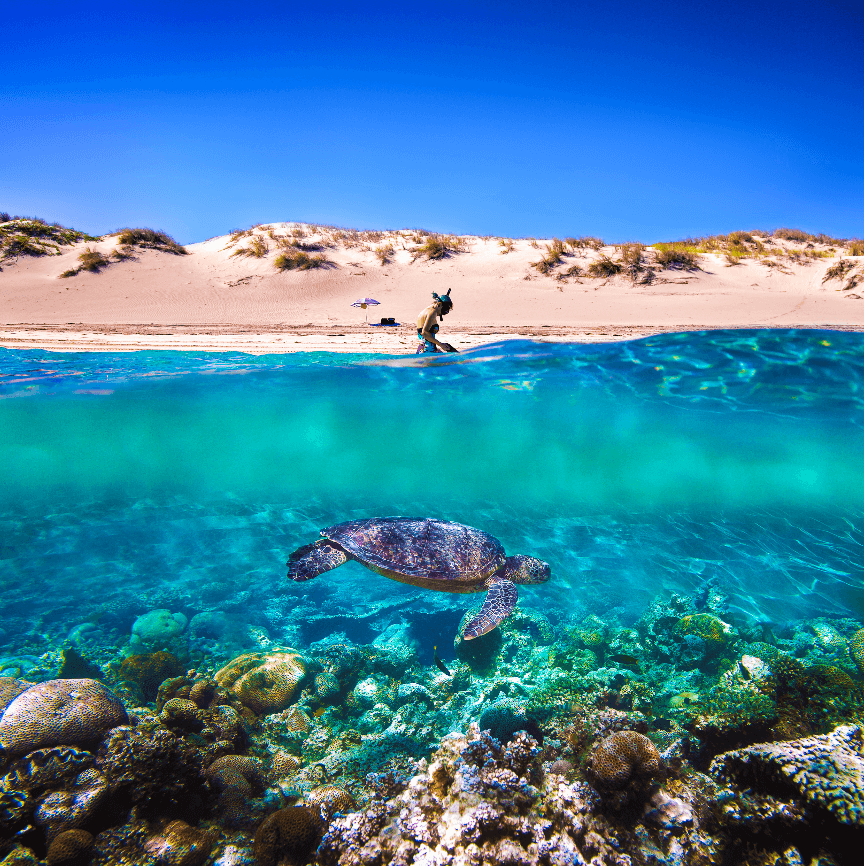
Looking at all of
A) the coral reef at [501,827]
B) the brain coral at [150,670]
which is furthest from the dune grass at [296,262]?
the coral reef at [501,827]

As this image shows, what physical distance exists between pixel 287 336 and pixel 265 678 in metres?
10.9

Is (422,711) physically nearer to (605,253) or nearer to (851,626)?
(851,626)

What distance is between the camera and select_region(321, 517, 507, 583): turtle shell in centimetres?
491

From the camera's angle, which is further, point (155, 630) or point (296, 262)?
point (296, 262)

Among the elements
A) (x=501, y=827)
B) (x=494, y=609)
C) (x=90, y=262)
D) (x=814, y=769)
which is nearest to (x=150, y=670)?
(x=494, y=609)

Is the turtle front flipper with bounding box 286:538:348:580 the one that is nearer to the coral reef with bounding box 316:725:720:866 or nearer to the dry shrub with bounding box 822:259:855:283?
the coral reef with bounding box 316:725:720:866

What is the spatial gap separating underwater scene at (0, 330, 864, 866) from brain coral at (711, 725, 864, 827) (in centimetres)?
2

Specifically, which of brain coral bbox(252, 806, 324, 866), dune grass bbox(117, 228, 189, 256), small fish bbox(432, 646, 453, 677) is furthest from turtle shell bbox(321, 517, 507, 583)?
dune grass bbox(117, 228, 189, 256)

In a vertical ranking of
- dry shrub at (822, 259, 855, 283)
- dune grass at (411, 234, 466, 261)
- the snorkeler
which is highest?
dune grass at (411, 234, 466, 261)

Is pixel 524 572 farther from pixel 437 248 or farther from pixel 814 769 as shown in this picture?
pixel 437 248

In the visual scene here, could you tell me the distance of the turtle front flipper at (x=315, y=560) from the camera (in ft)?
15.9

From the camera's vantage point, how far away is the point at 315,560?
5.14 meters

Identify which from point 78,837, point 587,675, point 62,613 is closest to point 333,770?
point 78,837

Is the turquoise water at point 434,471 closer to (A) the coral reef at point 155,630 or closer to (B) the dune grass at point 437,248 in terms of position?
(A) the coral reef at point 155,630
